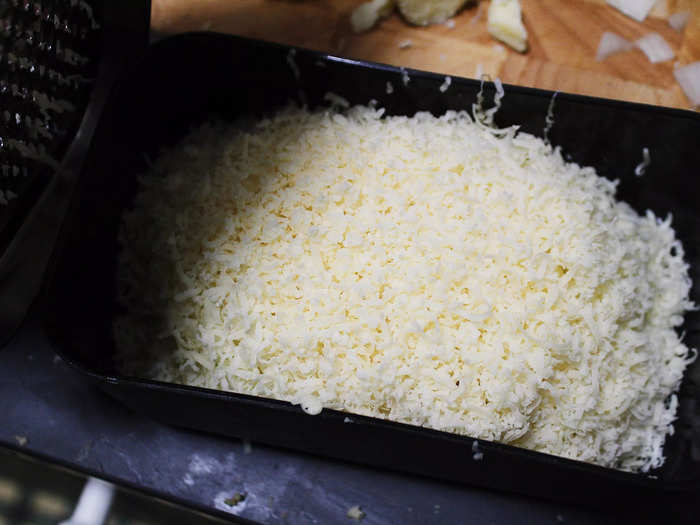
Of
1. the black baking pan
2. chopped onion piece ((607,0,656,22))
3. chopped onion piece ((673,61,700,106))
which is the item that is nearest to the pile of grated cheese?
the black baking pan

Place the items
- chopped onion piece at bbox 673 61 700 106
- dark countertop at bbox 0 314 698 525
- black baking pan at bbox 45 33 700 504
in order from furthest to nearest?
chopped onion piece at bbox 673 61 700 106 → dark countertop at bbox 0 314 698 525 → black baking pan at bbox 45 33 700 504

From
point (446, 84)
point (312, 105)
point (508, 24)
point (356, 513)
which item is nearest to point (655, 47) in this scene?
point (508, 24)

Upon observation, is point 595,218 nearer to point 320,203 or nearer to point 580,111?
point 580,111

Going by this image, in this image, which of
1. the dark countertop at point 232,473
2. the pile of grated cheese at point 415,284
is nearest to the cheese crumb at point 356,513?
the dark countertop at point 232,473

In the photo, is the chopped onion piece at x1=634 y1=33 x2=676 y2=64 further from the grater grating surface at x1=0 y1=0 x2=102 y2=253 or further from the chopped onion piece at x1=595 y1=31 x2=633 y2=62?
the grater grating surface at x1=0 y1=0 x2=102 y2=253

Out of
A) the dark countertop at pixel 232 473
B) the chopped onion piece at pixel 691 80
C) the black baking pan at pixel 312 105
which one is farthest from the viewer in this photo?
the chopped onion piece at pixel 691 80

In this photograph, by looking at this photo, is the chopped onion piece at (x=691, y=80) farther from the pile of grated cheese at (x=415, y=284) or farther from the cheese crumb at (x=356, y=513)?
the cheese crumb at (x=356, y=513)

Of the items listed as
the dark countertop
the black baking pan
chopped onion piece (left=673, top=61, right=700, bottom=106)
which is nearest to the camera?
the black baking pan

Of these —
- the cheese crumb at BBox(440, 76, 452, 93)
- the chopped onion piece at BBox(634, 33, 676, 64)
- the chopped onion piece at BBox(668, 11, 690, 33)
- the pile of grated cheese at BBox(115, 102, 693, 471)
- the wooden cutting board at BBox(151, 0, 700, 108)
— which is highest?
the chopped onion piece at BBox(668, 11, 690, 33)
